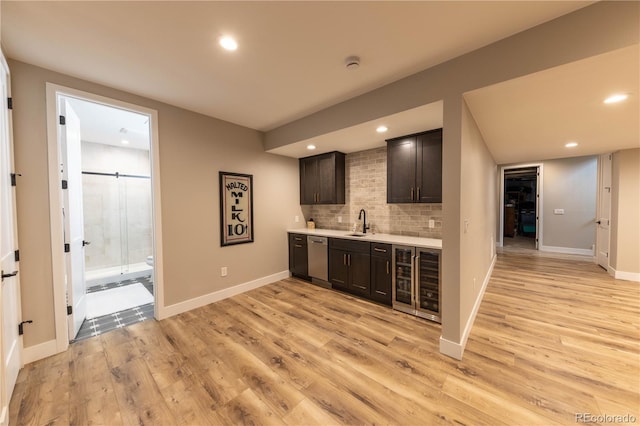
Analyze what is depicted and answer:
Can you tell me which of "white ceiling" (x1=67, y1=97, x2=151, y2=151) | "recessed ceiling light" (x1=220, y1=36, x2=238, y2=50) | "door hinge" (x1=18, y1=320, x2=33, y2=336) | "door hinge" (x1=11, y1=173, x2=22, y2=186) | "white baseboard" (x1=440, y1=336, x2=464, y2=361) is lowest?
"white baseboard" (x1=440, y1=336, x2=464, y2=361)

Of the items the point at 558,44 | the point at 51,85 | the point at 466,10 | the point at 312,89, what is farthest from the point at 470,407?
the point at 51,85

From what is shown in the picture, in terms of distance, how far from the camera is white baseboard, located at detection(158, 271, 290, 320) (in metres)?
2.97

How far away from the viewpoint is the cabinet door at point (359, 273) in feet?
11.1

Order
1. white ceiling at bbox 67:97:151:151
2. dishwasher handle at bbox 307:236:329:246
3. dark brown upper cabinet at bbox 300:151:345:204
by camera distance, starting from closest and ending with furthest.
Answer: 1. white ceiling at bbox 67:97:151:151
2. dishwasher handle at bbox 307:236:329:246
3. dark brown upper cabinet at bbox 300:151:345:204

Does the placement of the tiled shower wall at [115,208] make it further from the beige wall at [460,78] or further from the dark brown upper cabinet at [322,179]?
the beige wall at [460,78]

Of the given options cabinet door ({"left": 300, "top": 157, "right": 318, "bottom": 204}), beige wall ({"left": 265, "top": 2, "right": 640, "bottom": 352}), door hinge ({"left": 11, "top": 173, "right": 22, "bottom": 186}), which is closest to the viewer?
beige wall ({"left": 265, "top": 2, "right": 640, "bottom": 352})

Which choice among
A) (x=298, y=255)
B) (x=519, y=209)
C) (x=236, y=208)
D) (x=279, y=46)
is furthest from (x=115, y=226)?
(x=519, y=209)

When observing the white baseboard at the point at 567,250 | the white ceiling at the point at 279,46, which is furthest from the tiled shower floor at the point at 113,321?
the white baseboard at the point at 567,250

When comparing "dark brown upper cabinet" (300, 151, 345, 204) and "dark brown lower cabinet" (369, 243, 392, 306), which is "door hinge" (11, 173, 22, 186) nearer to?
"dark brown upper cabinet" (300, 151, 345, 204)

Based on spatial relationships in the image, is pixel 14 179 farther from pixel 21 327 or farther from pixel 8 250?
pixel 21 327

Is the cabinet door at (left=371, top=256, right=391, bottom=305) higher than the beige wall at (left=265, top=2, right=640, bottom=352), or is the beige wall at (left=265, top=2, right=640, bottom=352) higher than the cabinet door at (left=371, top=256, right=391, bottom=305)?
the beige wall at (left=265, top=2, right=640, bottom=352)

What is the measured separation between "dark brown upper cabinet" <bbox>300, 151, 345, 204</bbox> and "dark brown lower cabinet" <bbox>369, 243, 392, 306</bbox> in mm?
1311

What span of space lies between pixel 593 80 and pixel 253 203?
397 cm

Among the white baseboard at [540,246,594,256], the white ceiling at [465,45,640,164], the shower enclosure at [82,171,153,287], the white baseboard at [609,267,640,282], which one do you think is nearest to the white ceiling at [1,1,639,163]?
the white ceiling at [465,45,640,164]
